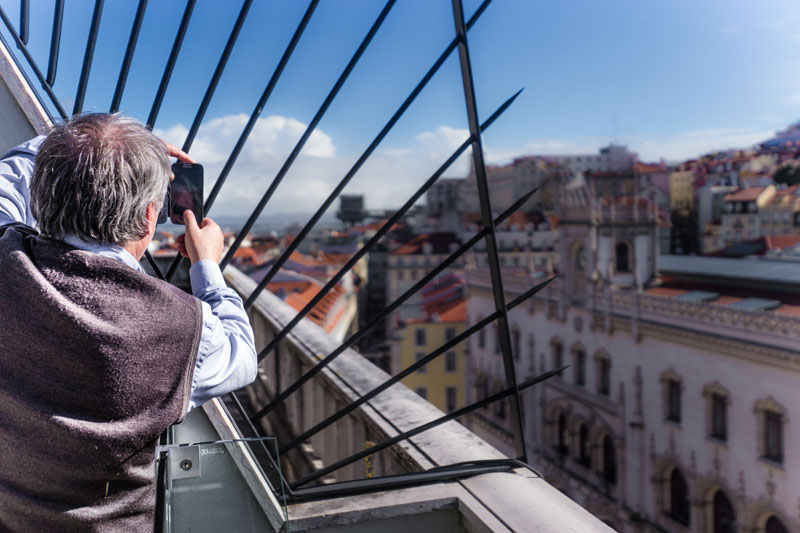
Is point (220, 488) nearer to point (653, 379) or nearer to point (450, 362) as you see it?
point (653, 379)

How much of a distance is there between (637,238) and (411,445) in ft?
78.5

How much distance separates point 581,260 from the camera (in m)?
23.1

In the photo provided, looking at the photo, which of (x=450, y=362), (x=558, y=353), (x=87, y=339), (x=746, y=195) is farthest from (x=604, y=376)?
(x=87, y=339)

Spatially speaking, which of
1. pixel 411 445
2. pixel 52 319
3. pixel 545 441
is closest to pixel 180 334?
pixel 52 319

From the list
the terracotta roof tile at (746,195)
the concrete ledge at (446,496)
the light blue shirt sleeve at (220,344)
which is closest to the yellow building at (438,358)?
the terracotta roof tile at (746,195)

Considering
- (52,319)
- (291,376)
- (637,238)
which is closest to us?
(52,319)

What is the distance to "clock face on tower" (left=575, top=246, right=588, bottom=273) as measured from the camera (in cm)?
2258

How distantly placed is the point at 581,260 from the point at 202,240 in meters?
23.2

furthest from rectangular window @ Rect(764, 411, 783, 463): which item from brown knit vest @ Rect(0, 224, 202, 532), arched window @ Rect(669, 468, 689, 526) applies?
brown knit vest @ Rect(0, 224, 202, 532)

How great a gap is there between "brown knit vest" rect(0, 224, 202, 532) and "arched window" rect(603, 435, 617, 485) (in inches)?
792

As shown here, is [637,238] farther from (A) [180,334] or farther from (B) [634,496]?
(A) [180,334]

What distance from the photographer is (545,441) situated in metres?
21.6

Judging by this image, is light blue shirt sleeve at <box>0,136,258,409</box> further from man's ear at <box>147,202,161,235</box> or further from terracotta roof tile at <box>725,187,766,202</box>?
terracotta roof tile at <box>725,187,766,202</box>

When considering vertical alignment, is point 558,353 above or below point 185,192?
below
